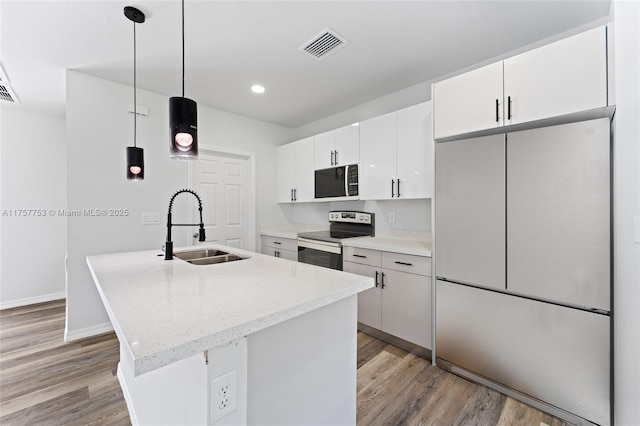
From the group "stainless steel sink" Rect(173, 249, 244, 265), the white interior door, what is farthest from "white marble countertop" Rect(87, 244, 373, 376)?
the white interior door

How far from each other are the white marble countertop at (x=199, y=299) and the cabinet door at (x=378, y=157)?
159 cm

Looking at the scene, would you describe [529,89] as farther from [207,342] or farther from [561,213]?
[207,342]

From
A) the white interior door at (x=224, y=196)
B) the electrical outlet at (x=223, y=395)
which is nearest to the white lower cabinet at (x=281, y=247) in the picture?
the white interior door at (x=224, y=196)

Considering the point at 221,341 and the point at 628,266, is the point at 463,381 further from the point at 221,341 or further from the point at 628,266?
the point at 221,341

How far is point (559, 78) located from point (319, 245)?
2383 millimetres

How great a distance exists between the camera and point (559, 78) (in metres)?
1.65

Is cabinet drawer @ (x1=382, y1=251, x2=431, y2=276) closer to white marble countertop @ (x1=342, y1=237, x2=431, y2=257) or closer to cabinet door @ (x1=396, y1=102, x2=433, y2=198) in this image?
white marble countertop @ (x1=342, y1=237, x2=431, y2=257)

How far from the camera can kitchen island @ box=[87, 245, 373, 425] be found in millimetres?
809

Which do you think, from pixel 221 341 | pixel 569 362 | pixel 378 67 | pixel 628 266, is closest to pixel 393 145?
pixel 378 67

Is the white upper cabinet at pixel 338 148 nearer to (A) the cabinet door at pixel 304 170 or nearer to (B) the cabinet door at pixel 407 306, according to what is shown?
(A) the cabinet door at pixel 304 170

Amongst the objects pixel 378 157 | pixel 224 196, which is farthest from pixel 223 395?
pixel 224 196

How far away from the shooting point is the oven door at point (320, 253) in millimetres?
2951

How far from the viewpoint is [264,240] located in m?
4.06

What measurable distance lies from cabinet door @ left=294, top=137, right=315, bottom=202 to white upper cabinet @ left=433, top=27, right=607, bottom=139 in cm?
190
